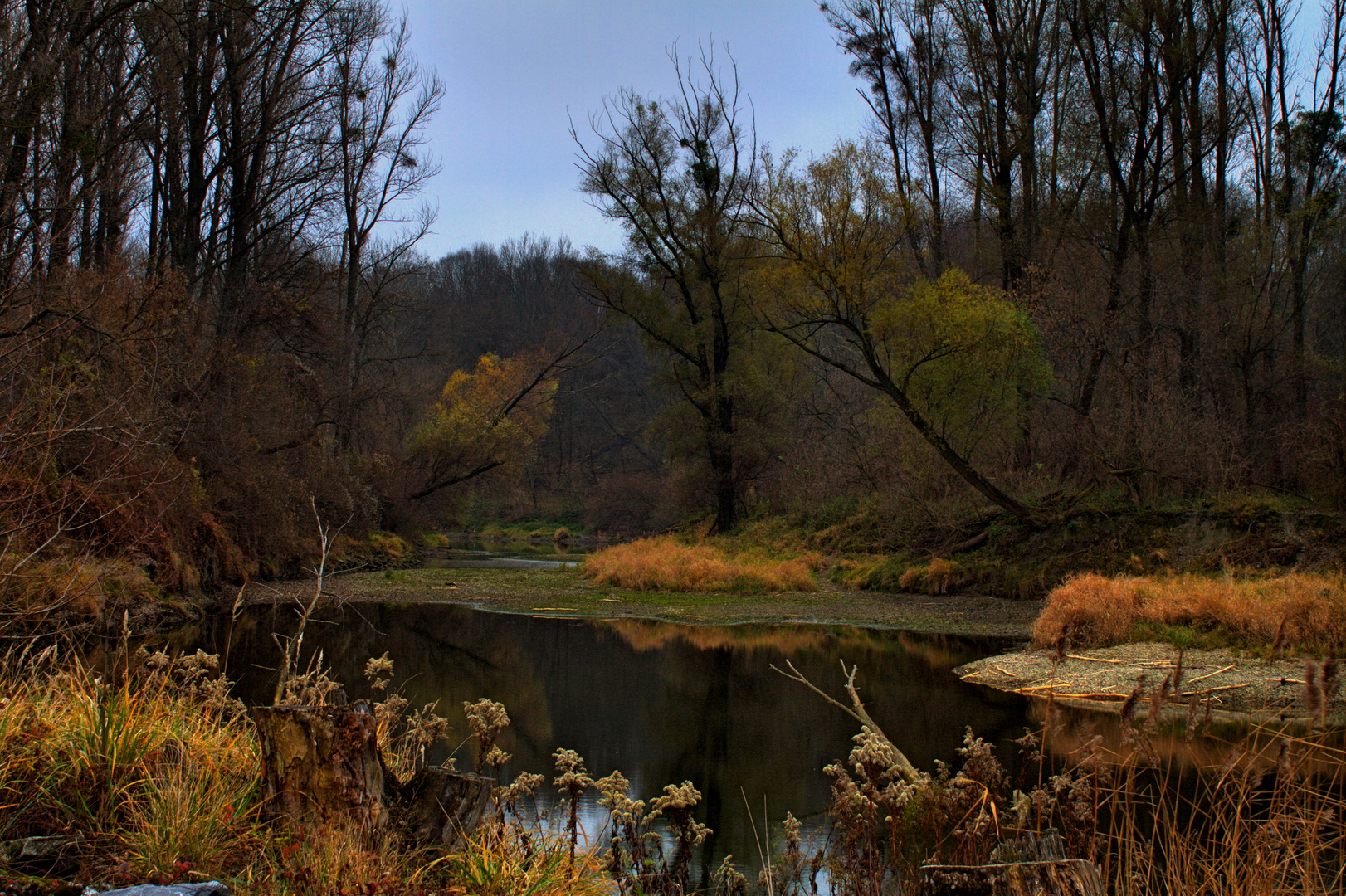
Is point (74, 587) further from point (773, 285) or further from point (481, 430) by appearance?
point (481, 430)

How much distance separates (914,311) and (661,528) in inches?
825

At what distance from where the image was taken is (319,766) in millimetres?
3359

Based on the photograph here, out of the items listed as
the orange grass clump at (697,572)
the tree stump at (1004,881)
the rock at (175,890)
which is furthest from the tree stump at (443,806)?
the orange grass clump at (697,572)

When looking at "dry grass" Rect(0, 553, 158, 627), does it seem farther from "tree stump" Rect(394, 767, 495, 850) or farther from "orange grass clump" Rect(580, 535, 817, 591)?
"orange grass clump" Rect(580, 535, 817, 591)

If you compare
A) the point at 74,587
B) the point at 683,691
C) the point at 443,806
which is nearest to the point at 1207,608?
the point at 683,691

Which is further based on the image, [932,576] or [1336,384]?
[1336,384]

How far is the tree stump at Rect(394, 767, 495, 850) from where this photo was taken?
11.7 feet

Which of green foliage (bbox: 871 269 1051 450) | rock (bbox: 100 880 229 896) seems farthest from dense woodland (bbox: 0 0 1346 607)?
rock (bbox: 100 880 229 896)

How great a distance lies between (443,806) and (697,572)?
16.4 meters

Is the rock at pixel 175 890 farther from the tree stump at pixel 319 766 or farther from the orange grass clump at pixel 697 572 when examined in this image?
the orange grass clump at pixel 697 572

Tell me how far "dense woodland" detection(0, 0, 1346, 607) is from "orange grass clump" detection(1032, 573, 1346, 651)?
3815 mm

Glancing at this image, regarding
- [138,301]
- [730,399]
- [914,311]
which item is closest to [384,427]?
[730,399]

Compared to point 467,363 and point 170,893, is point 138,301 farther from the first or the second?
point 467,363

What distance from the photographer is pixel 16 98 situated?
793cm
